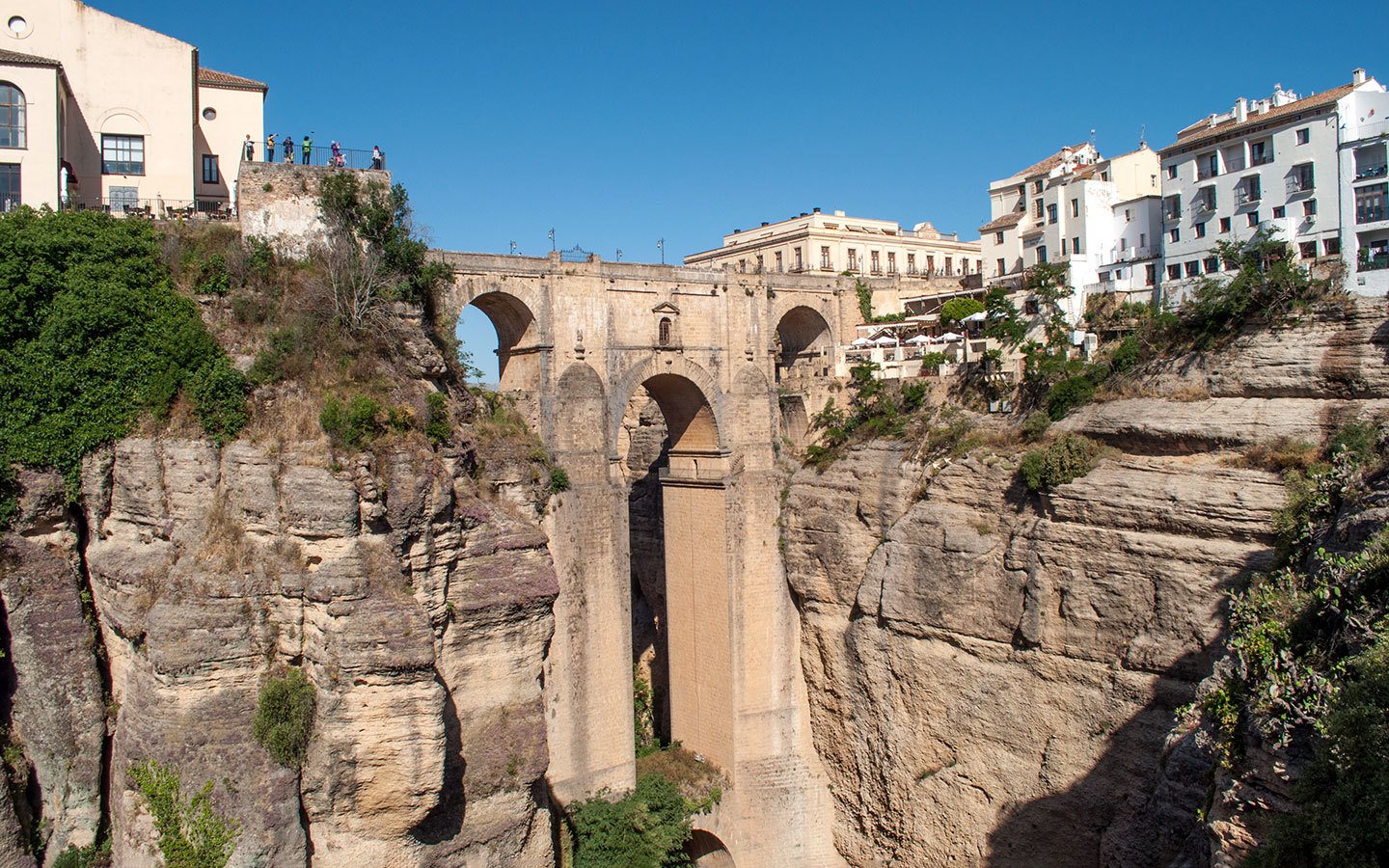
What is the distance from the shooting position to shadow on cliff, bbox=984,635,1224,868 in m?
21.2

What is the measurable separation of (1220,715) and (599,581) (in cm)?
1643

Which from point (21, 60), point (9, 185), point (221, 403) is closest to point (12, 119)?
point (21, 60)

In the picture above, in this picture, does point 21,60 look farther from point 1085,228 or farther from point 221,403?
point 1085,228

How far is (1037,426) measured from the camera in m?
25.5

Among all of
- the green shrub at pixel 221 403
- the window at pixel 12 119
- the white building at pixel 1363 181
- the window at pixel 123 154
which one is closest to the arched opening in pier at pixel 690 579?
the green shrub at pixel 221 403

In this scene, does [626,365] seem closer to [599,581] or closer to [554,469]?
[554,469]

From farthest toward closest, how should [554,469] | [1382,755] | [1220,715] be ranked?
[554,469] < [1220,715] < [1382,755]

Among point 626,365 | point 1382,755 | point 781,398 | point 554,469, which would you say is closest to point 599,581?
point 554,469

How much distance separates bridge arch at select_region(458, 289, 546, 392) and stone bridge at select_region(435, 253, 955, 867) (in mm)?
57

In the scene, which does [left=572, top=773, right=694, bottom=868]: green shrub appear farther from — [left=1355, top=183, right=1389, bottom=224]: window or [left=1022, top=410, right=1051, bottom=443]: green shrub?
[left=1355, top=183, right=1389, bottom=224]: window

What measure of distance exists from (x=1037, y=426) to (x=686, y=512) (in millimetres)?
9946

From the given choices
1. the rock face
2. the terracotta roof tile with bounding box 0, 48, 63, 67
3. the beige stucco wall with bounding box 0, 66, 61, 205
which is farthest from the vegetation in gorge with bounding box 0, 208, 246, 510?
the terracotta roof tile with bounding box 0, 48, 63, 67

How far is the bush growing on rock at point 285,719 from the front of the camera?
56.1ft

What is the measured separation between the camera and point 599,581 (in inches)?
1047
